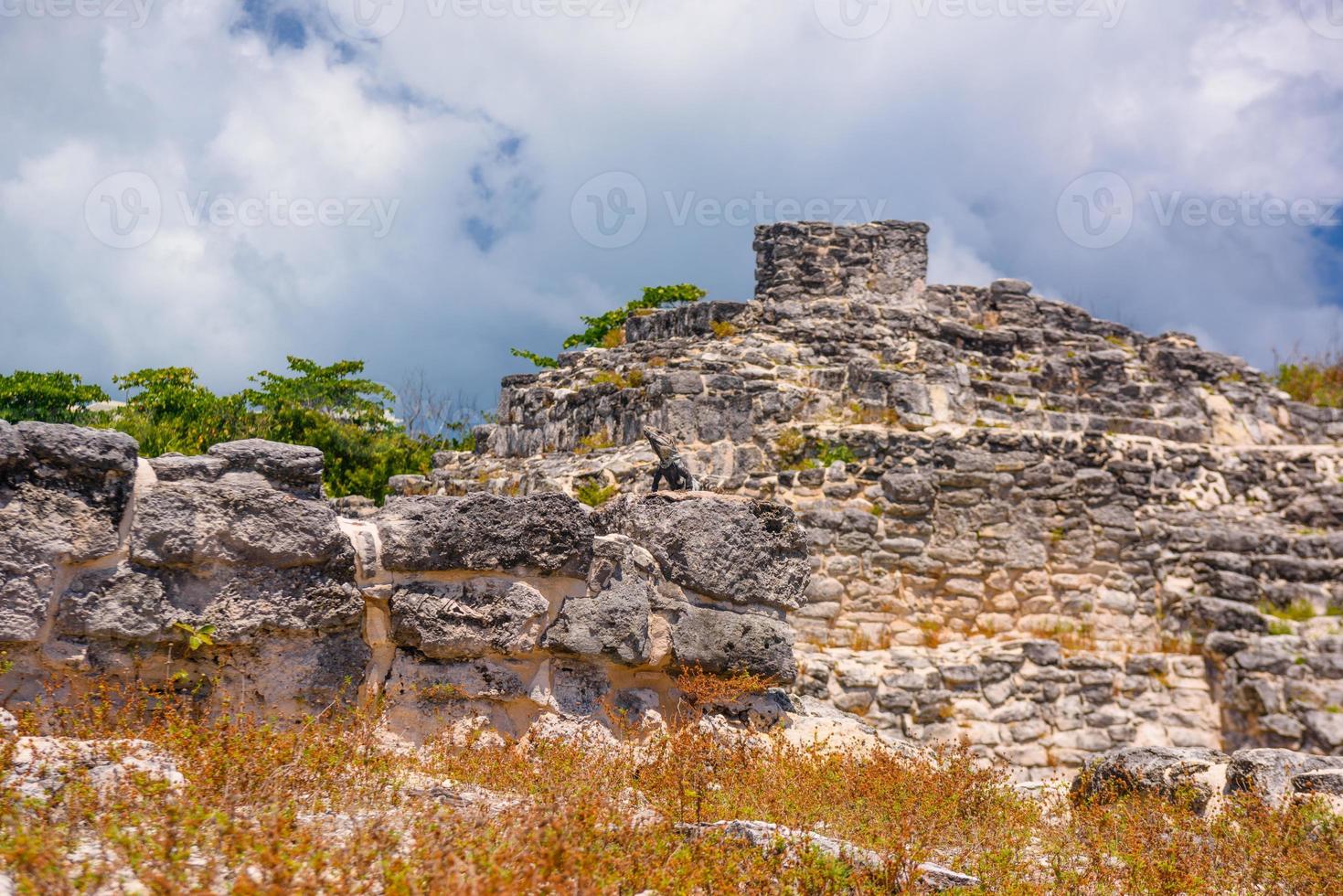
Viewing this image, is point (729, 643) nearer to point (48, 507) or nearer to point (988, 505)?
point (48, 507)

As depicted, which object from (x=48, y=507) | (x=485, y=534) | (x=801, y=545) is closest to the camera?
(x=48, y=507)

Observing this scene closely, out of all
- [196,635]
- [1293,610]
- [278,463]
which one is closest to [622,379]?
[1293,610]

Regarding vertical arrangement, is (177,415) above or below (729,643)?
above

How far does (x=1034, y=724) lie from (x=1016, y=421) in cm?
396

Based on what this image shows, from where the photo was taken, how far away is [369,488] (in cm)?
1416

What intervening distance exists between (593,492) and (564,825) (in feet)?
23.4

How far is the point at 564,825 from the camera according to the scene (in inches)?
108

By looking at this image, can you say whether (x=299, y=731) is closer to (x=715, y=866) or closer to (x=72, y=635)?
(x=72, y=635)

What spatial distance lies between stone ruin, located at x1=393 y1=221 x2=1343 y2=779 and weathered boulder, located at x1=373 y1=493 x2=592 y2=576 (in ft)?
18.4

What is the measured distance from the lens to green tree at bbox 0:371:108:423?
12.9 meters

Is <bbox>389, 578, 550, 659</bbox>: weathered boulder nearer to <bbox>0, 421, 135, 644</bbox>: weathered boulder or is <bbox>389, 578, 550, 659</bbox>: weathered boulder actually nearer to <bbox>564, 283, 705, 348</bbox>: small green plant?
<bbox>0, 421, 135, 644</bbox>: weathered boulder

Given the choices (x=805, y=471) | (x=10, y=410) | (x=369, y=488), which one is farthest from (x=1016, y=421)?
(x=10, y=410)

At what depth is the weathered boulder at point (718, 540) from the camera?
14.6 feet

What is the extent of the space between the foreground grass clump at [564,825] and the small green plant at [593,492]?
5.27m
